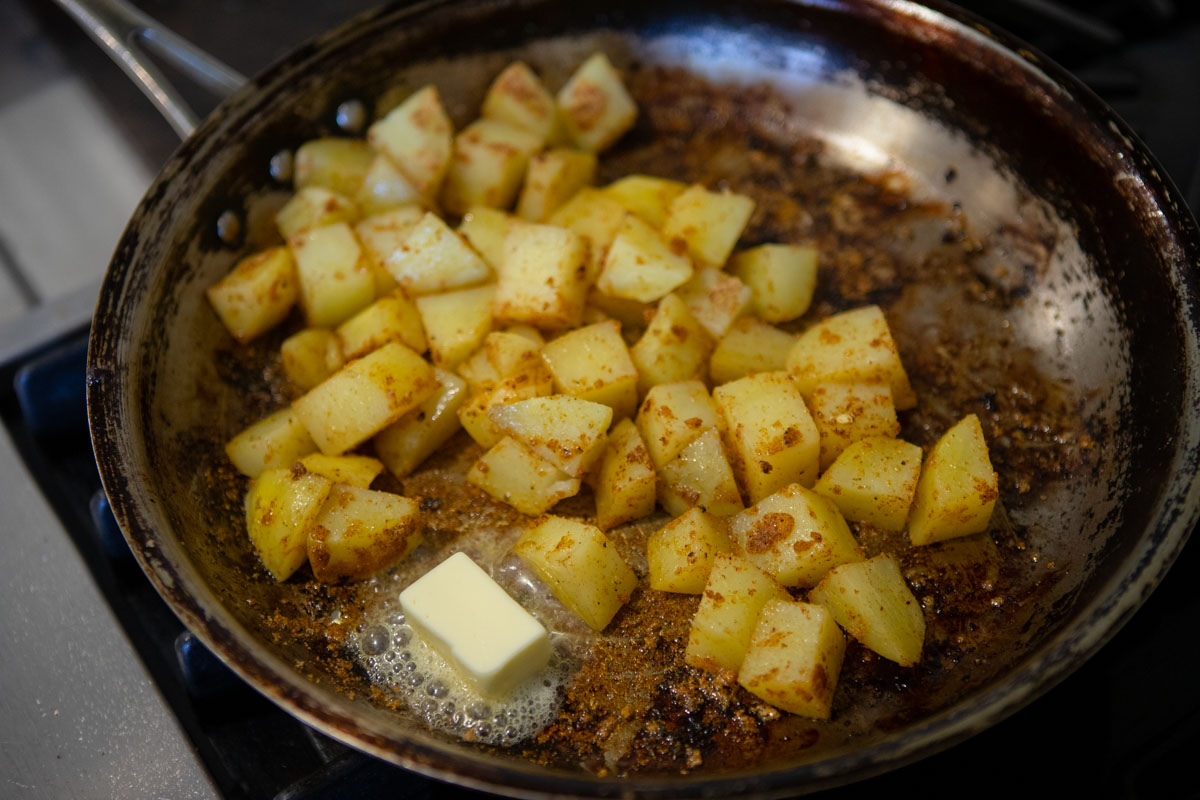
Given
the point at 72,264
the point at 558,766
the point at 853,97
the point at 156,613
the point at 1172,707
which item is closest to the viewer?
the point at 558,766

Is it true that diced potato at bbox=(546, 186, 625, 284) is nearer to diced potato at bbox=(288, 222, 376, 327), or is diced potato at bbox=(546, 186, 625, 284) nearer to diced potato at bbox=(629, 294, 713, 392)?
diced potato at bbox=(629, 294, 713, 392)

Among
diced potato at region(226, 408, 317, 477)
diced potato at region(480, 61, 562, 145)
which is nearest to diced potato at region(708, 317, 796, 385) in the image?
diced potato at region(480, 61, 562, 145)

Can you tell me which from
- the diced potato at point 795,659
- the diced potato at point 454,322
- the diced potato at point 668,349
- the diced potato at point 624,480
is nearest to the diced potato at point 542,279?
the diced potato at point 454,322

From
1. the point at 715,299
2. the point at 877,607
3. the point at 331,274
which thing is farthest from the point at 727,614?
the point at 331,274

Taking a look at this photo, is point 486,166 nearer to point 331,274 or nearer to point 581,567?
point 331,274

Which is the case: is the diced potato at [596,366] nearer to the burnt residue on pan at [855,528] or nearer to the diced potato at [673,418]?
the diced potato at [673,418]

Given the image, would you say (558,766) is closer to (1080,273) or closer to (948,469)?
(948,469)

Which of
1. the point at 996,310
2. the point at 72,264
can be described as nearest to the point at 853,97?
the point at 996,310
